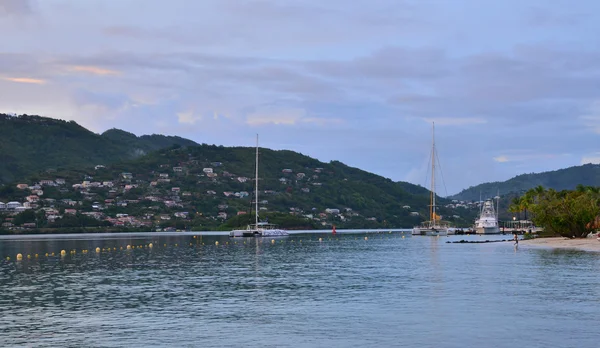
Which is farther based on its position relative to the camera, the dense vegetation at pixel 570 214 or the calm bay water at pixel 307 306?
the dense vegetation at pixel 570 214

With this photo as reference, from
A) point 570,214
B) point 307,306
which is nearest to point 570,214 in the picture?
point 570,214

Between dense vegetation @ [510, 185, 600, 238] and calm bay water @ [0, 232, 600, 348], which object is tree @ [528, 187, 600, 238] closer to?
dense vegetation @ [510, 185, 600, 238]

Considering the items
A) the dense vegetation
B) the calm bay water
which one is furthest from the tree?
the calm bay water

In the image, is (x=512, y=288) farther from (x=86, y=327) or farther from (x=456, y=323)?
(x=86, y=327)

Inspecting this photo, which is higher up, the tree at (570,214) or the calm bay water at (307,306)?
the tree at (570,214)

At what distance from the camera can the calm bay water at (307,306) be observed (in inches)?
1415

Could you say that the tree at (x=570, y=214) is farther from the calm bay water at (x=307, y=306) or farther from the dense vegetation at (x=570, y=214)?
the calm bay water at (x=307, y=306)


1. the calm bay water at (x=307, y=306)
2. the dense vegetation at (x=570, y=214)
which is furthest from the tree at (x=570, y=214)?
the calm bay water at (x=307, y=306)

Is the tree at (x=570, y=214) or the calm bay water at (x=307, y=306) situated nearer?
the calm bay water at (x=307, y=306)

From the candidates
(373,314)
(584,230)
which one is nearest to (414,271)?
(373,314)

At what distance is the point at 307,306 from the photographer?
48156 millimetres

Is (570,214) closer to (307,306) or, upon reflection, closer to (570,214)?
(570,214)

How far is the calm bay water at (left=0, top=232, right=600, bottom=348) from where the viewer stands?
3594 centimetres

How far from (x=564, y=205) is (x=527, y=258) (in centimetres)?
5030
